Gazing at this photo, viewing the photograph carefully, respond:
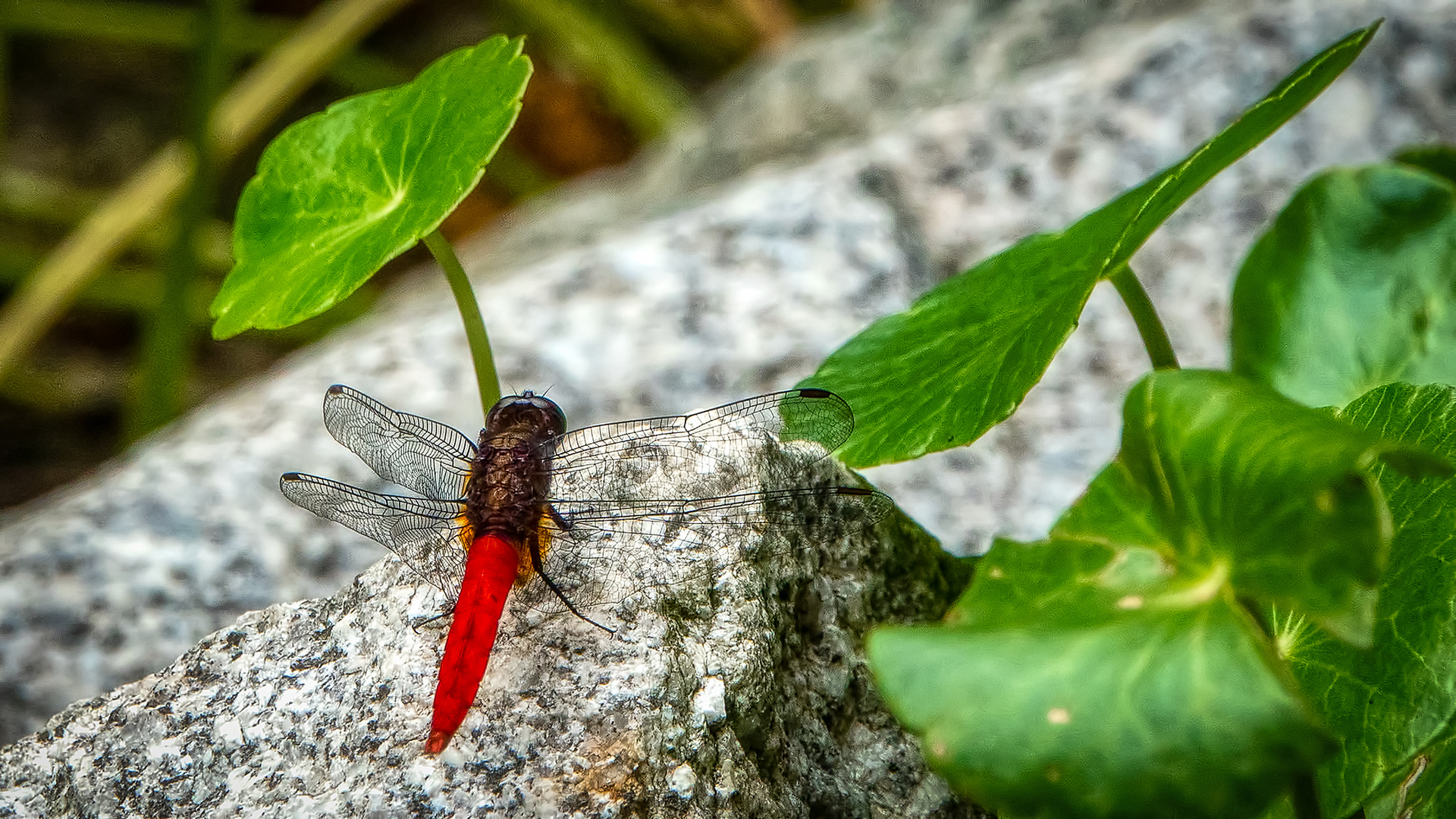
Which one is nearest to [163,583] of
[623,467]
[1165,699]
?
[623,467]

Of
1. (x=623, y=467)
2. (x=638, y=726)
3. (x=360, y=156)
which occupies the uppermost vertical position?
(x=360, y=156)

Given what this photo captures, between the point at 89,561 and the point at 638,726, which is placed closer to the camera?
the point at 638,726

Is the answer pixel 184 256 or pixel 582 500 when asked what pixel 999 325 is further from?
pixel 184 256

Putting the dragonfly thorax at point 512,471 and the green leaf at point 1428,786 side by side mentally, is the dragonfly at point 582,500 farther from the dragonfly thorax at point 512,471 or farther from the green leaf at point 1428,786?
the green leaf at point 1428,786

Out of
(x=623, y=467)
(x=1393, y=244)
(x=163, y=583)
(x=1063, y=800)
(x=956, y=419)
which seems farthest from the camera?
(x=163, y=583)

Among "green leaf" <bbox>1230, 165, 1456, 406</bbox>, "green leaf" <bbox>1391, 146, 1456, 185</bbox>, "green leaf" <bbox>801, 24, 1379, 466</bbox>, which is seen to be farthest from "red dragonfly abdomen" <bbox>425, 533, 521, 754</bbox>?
"green leaf" <bbox>1391, 146, 1456, 185</bbox>

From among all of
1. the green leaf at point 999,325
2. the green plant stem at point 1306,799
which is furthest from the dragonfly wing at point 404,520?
the green plant stem at point 1306,799

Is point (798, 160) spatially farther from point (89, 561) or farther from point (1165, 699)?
point (1165, 699)
